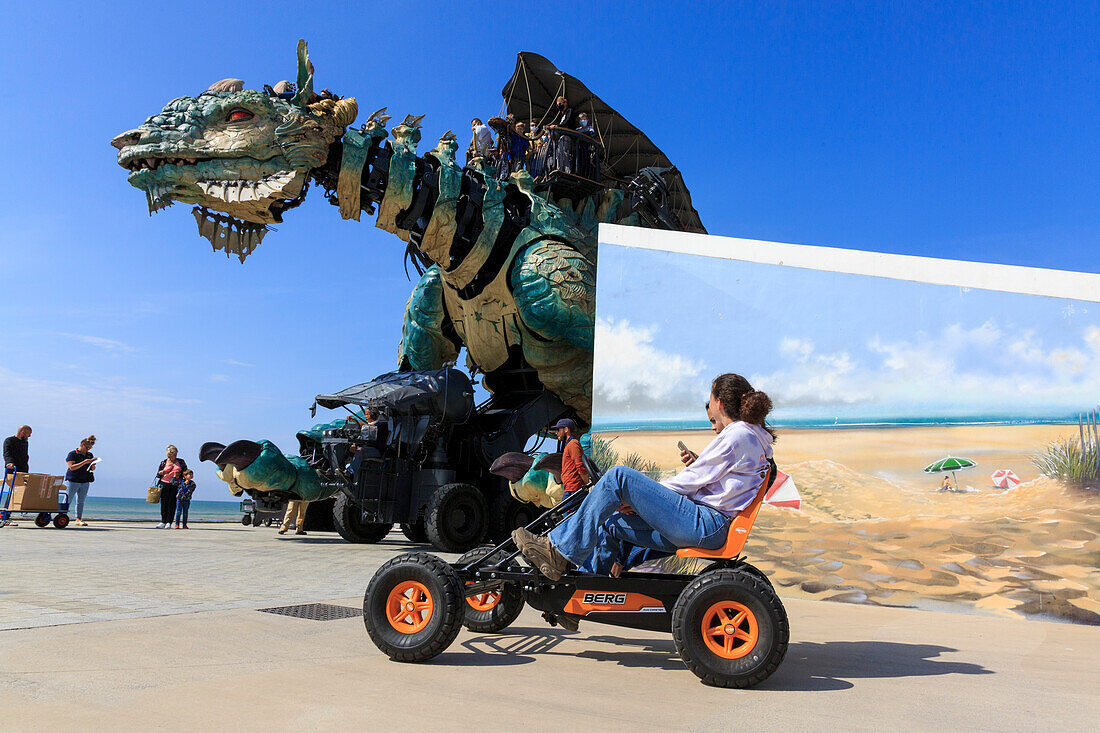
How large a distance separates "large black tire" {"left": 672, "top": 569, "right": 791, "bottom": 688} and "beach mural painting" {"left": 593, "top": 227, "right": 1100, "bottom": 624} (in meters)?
3.19

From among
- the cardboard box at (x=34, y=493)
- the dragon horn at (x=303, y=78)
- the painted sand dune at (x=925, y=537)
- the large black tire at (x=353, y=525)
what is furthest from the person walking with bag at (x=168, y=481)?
the painted sand dune at (x=925, y=537)

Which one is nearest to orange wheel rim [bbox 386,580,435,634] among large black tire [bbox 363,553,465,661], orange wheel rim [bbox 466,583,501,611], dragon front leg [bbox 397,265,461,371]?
large black tire [bbox 363,553,465,661]

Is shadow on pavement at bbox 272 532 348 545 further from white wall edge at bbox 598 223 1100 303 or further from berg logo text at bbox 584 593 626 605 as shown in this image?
berg logo text at bbox 584 593 626 605

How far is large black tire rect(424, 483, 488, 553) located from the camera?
950cm

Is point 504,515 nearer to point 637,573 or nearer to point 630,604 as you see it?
point 637,573

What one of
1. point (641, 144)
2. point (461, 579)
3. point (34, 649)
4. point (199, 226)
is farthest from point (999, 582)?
point (641, 144)

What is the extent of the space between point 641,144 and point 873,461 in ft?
39.8

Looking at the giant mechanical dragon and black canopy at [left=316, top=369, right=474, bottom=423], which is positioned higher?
the giant mechanical dragon

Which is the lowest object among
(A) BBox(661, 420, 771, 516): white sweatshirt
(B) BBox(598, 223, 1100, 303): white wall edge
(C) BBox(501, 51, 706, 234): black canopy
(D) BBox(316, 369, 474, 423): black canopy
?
(A) BBox(661, 420, 771, 516): white sweatshirt

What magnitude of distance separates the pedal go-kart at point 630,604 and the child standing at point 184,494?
36.3ft

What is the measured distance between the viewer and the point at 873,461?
589cm

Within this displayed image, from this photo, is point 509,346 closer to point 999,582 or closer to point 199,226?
point 199,226

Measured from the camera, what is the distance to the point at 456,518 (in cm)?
974

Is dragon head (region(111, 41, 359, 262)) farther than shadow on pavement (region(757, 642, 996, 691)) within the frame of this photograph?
Yes
